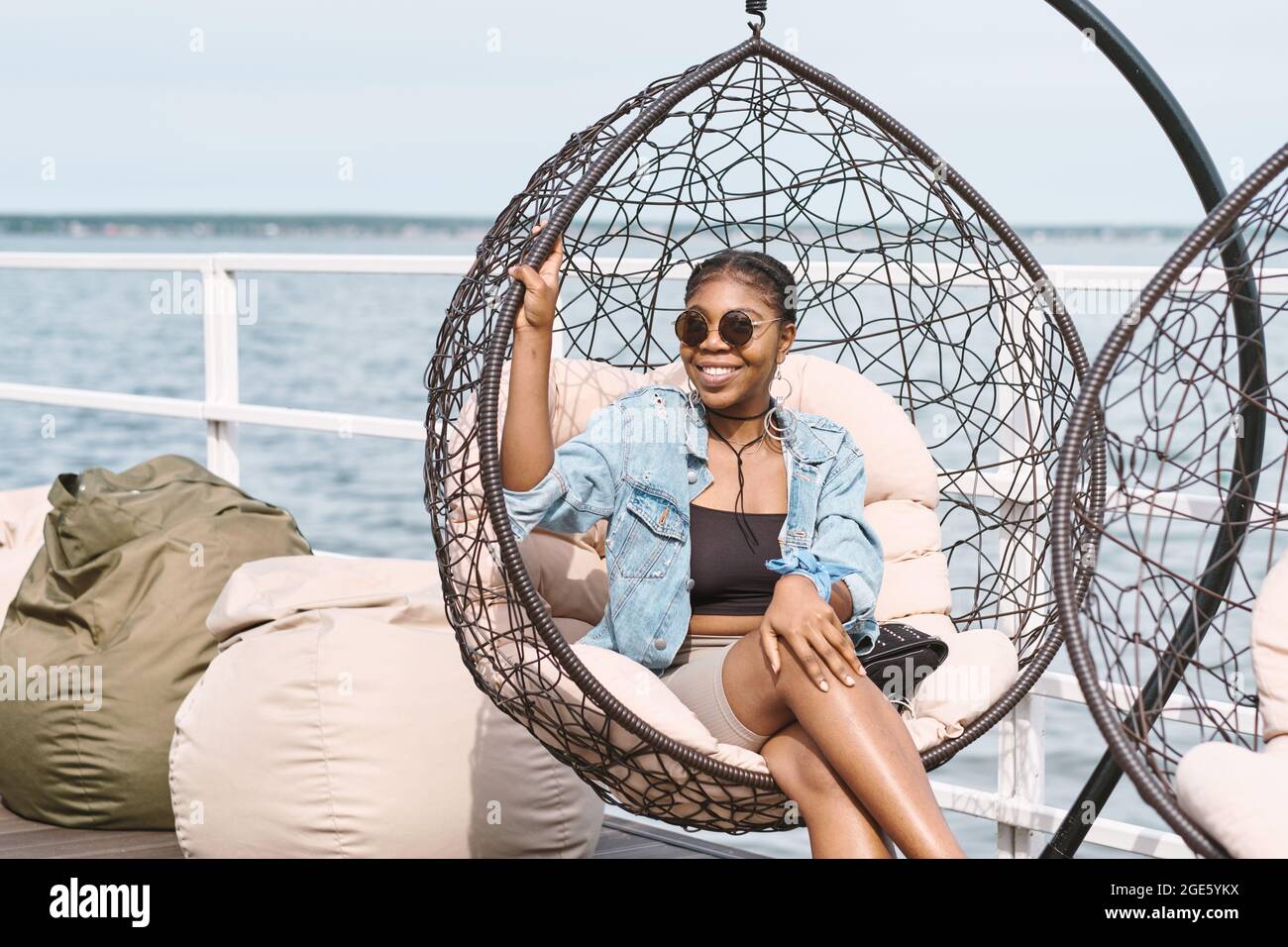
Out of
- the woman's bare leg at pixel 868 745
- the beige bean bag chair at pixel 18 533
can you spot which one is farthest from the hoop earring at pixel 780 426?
the beige bean bag chair at pixel 18 533

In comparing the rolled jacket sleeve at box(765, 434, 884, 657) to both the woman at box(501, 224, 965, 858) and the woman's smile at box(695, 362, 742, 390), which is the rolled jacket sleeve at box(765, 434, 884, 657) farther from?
the woman's smile at box(695, 362, 742, 390)

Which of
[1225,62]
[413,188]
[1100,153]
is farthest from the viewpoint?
[1100,153]

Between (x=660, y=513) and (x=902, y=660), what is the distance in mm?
451

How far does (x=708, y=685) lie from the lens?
2428mm

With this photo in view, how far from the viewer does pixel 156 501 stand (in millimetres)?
3426

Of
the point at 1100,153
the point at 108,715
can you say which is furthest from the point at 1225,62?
the point at 108,715

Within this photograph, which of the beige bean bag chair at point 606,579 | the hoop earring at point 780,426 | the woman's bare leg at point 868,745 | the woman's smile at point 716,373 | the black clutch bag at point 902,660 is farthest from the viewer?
the hoop earring at point 780,426

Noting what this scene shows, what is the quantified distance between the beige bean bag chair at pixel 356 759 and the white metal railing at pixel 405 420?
801mm

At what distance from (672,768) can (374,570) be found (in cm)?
111

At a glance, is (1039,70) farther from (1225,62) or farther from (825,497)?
(825,497)

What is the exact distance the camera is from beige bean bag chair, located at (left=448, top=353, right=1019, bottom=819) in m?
2.34

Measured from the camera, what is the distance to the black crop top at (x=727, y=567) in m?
2.61

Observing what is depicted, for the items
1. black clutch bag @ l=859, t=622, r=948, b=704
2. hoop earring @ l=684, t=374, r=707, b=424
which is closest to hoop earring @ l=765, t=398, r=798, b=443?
hoop earring @ l=684, t=374, r=707, b=424

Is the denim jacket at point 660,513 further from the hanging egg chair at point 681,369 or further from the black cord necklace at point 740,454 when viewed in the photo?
the hanging egg chair at point 681,369
